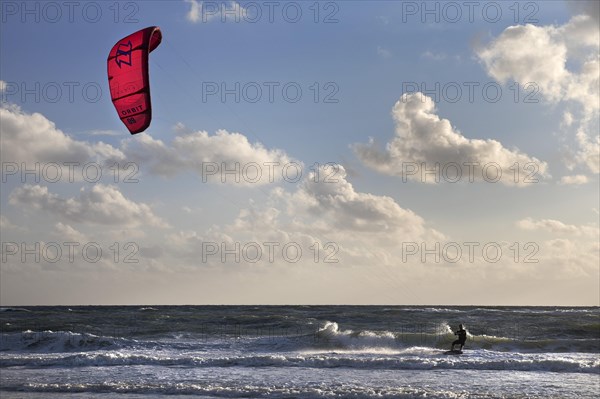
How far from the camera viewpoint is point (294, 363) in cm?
1866

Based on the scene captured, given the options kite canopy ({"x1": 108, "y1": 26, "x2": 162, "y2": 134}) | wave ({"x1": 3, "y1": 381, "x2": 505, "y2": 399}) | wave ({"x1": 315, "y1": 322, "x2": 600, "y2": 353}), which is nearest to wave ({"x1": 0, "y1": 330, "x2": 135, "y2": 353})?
wave ({"x1": 315, "y1": 322, "x2": 600, "y2": 353})

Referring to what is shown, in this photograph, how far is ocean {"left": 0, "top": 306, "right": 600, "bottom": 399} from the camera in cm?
1420

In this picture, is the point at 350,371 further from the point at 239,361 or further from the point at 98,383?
the point at 98,383

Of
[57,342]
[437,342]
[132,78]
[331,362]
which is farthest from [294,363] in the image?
[57,342]

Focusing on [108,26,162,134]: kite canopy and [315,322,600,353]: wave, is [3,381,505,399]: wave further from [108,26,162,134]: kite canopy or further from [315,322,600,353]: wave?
[315,322,600,353]: wave

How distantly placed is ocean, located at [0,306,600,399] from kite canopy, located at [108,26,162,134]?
20.9ft

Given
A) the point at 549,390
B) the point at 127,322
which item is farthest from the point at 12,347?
the point at 549,390

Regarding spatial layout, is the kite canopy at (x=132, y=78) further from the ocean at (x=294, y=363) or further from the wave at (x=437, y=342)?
the wave at (x=437, y=342)

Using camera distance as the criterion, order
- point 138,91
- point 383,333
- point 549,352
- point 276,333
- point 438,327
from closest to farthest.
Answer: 1. point 138,91
2. point 549,352
3. point 383,333
4. point 276,333
5. point 438,327

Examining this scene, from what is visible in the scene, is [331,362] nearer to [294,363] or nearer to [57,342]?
[294,363]

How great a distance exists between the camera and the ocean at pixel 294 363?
14.2m

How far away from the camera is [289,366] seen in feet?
60.4

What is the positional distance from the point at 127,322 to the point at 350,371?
19.7 m

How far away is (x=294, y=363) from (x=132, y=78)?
8.90 meters
